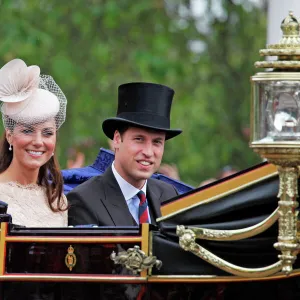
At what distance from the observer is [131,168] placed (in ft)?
21.2

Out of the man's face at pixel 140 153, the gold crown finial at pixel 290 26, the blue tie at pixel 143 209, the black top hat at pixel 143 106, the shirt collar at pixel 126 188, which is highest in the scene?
the gold crown finial at pixel 290 26

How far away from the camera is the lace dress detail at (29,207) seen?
6.19m

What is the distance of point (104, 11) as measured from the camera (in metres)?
16.5

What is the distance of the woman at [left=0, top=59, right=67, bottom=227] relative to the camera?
6.25m

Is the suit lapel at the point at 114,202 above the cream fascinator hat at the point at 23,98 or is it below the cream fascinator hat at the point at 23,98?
below

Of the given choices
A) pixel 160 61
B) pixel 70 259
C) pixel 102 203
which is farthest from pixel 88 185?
pixel 160 61

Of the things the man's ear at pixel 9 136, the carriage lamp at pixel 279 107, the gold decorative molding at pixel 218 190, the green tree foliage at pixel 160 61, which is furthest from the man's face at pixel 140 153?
the green tree foliage at pixel 160 61

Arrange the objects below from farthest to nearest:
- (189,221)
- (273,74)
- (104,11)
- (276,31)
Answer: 1. (104,11)
2. (276,31)
3. (189,221)
4. (273,74)

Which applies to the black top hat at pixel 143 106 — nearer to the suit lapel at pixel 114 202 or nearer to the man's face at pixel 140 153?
the man's face at pixel 140 153

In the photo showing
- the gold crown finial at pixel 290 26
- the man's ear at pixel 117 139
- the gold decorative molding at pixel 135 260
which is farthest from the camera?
the man's ear at pixel 117 139

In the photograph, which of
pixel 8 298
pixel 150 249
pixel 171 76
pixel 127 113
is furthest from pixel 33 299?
pixel 171 76

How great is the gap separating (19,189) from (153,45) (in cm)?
1074

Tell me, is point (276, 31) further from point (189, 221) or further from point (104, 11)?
point (104, 11)

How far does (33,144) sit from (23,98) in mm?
231
